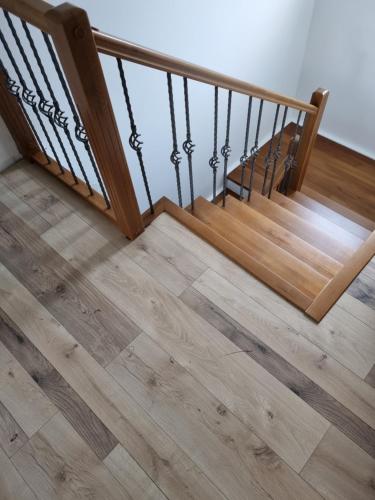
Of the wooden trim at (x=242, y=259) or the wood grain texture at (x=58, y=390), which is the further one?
the wooden trim at (x=242, y=259)

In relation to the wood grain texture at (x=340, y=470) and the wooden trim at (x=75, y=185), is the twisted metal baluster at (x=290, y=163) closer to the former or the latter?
the wooden trim at (x=75, y=185)

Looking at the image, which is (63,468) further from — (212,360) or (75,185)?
(75,185)

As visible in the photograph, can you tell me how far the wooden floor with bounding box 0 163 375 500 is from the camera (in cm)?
107

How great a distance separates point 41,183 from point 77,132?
704mm

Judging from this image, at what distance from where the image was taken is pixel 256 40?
3098mm

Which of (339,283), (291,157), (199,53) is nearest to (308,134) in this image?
(291,157)

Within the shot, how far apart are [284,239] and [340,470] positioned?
1.27m

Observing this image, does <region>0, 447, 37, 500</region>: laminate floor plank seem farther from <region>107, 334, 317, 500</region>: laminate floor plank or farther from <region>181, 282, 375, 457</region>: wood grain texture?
<region>181, 282, 375, 457</region>: wood grain texture

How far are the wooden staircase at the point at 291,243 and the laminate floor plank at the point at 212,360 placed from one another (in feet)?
1.14

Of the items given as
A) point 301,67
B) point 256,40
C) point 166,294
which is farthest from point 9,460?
point 301,67

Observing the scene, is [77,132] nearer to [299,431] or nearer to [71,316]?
[71,316]

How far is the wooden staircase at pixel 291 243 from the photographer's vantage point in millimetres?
1464

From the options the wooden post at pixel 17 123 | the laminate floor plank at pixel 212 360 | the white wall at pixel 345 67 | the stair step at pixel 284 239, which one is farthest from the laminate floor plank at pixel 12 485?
the white wall at pixel 345 67

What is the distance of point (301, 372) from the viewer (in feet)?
4.09
